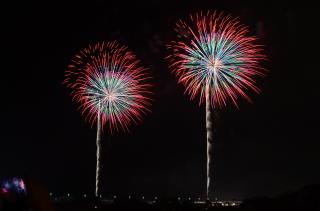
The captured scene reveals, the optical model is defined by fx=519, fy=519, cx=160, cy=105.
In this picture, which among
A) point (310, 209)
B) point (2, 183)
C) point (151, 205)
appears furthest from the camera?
point (151, 205)

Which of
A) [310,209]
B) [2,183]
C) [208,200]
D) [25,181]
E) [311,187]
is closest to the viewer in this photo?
[25,181]

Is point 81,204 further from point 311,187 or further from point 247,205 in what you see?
point 311,187

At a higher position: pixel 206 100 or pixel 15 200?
pixel 206 100

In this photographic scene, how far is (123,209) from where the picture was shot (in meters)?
Result: 67.6

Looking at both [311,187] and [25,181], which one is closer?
[25,181]

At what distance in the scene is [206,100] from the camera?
7525cm

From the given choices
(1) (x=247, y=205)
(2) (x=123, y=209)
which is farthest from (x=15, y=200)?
(1) (x=247, y=205)

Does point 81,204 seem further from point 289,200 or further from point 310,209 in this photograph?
point 310,209

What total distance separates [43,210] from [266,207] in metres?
48.2

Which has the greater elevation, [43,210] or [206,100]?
[206,100]

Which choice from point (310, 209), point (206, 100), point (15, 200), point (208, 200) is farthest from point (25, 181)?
point (208, 200)

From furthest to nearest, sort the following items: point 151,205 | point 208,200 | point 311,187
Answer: point 208,200
point 151,205
point 311,187

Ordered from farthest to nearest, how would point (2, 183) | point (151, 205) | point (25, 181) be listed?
1. point (151, 205)
2. point (2, 183)
3. point (25, 181)

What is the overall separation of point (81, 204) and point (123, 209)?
11.5 metres
